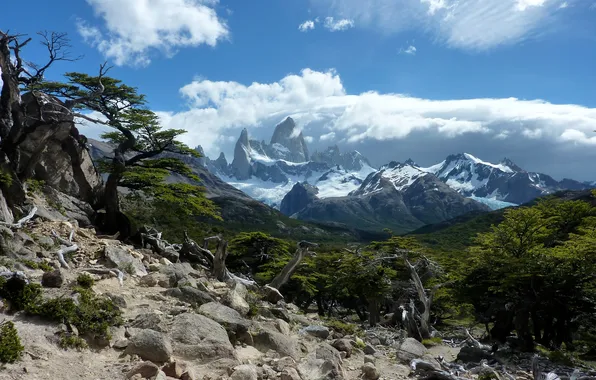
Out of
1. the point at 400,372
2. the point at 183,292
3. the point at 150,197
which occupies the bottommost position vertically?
the point at 400,372

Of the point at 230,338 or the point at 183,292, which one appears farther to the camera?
the point at 183,292

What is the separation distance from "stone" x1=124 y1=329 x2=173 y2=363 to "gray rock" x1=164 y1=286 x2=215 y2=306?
14.2ft

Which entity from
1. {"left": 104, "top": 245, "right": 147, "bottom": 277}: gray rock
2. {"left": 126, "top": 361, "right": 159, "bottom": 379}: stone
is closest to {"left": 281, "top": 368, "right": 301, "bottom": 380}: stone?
{"left": 126, "top": 361, "right": 159, "bottom": 379}: stone

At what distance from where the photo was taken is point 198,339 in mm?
10398

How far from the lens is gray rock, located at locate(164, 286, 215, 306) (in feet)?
45.8

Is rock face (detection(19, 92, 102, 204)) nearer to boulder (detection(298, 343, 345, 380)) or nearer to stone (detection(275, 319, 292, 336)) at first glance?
stone (detection(275, 319, 292, 336))

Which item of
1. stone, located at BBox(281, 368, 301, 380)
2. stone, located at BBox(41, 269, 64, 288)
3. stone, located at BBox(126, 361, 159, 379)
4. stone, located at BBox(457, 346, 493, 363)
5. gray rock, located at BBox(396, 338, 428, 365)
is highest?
stone, located at BBox(41, 269, 64, 288)

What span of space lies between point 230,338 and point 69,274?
5.84 m

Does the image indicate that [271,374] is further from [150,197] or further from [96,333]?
[150,197]

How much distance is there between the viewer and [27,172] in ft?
72.4

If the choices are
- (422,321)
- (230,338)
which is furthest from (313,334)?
(422,321)

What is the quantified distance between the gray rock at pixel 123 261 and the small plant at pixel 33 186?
804 cm

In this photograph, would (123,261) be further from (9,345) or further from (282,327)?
(9,345)

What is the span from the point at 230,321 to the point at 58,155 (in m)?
20.2
